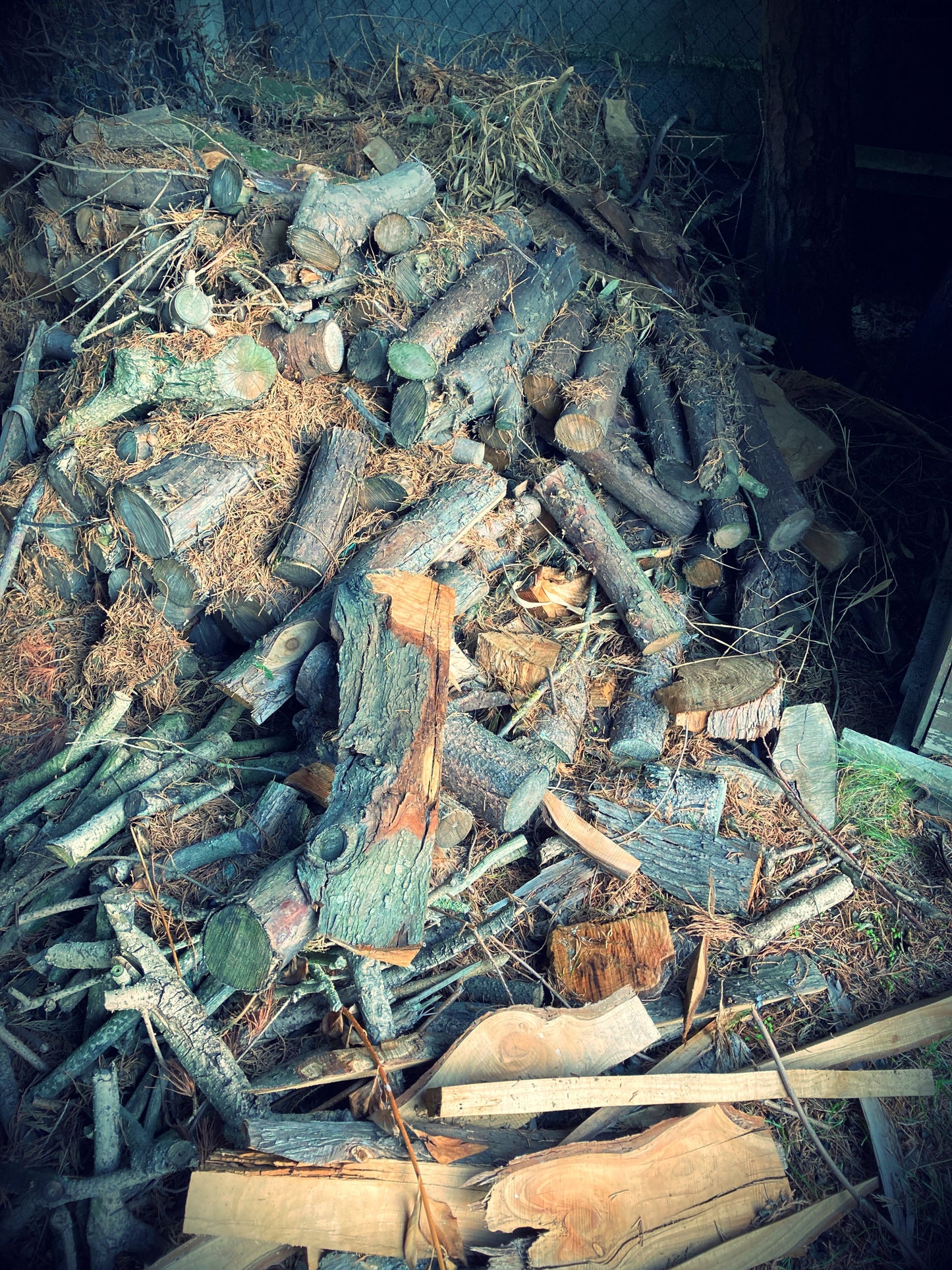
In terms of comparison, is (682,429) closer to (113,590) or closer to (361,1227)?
(113,590)

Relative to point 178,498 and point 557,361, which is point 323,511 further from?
point 557,361

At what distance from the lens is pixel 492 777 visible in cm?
301

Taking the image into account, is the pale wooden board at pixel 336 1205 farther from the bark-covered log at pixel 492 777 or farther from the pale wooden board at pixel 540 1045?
the bark-covered log at pixel 492 777

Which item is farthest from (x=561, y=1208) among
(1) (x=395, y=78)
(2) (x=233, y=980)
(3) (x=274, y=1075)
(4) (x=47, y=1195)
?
(1) (x=395, y=78)

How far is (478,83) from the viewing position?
225 inches

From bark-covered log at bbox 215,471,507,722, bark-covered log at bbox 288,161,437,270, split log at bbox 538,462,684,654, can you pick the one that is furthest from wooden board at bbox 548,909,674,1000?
bark-covered log at bbox 288,161,437,270

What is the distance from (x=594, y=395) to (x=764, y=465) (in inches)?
38.5

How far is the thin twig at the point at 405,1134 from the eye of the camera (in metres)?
2.14

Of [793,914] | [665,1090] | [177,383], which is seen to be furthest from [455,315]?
[665,1090]

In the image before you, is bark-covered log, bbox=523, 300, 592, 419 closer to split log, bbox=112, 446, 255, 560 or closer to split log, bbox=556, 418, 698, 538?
split log, bbox=556, 418, 698, 538

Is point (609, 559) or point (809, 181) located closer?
point (609, 559)

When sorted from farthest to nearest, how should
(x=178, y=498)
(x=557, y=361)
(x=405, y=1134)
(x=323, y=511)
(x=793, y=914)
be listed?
(x=557, y=361)
(x=323, y=511)
(x=178, y=498)
(x=793, y=914)
(x=405, y=1134)

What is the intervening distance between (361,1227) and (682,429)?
3687 millimetres

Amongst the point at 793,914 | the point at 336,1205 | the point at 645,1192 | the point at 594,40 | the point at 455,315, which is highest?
the point at 594,40
